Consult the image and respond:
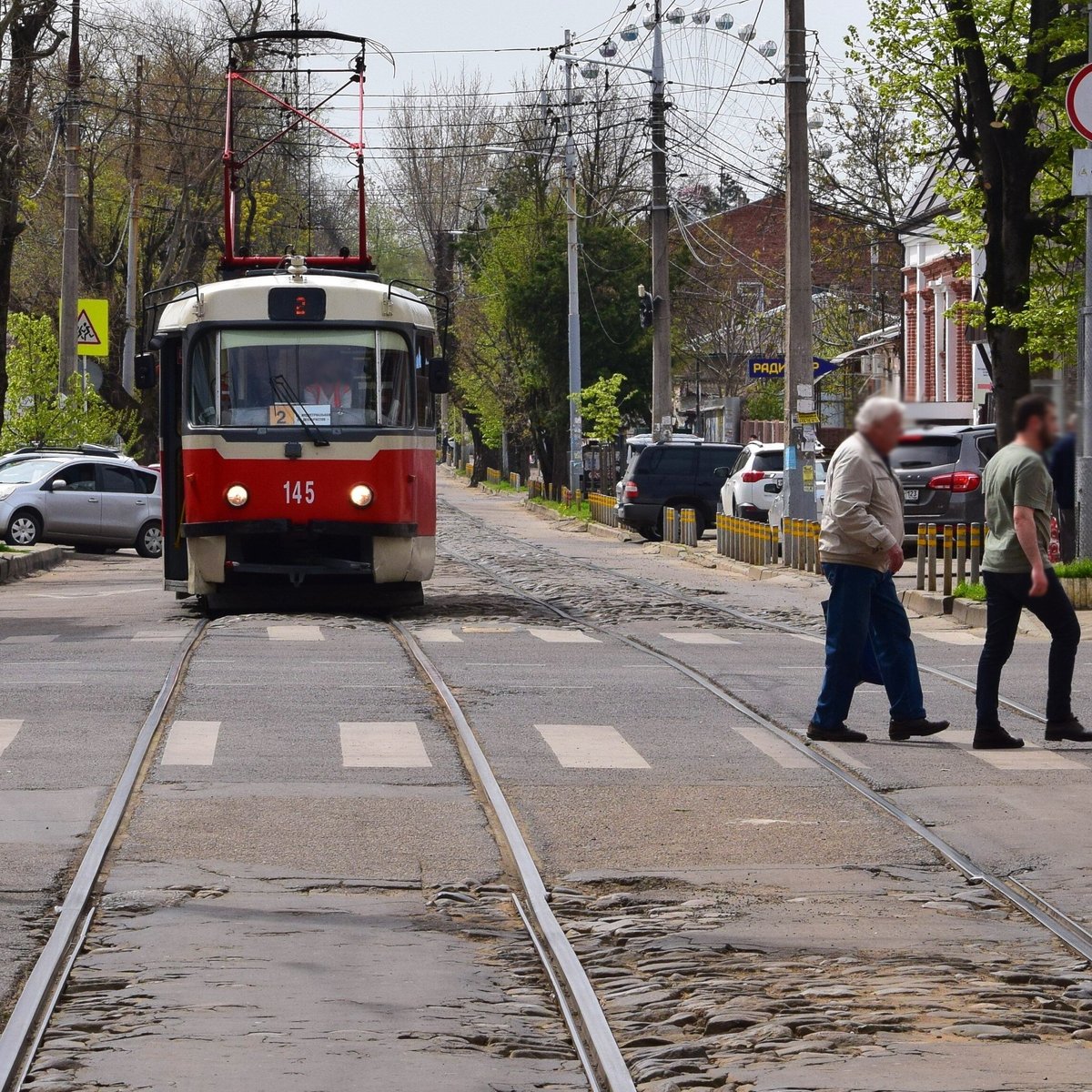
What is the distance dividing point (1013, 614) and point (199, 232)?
47.1m

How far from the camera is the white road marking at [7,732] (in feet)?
35.5

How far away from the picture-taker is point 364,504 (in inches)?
715

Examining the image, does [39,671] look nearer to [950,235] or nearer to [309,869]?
[309,869]

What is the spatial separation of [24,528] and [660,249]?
52.3 ft

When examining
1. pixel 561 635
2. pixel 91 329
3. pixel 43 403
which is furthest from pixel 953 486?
pixel 43 403

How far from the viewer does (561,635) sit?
17.9 metres

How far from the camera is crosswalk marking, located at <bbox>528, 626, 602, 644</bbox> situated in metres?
17.3

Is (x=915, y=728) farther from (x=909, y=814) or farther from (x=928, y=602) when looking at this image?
(x=928, y=602)

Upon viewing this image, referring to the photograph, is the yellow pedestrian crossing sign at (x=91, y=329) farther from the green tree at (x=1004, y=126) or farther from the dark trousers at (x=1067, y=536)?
the dark trousers at (x=1067, y=536)

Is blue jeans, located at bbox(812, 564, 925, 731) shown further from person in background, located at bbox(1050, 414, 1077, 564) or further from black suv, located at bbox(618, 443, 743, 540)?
black suv, located at bbox(618, 443, 743, 540)

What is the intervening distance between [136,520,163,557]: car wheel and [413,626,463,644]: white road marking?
16413 millimetres

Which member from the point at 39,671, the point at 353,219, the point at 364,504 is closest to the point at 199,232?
the point at 353,219

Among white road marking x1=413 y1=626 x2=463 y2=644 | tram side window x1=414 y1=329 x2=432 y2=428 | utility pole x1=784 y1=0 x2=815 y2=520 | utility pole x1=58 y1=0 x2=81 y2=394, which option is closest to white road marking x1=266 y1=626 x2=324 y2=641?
white road marking x1=413 y1=626 x2=463 y2=644

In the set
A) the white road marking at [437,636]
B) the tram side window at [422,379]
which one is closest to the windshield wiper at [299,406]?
the tram side window at [422,379]
